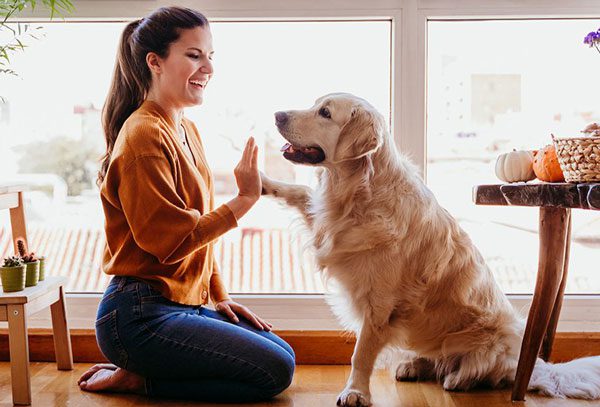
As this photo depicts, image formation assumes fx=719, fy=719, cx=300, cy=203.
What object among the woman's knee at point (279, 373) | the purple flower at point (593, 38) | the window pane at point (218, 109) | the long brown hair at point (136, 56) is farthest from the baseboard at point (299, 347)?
the purple flower at point (593, 38)

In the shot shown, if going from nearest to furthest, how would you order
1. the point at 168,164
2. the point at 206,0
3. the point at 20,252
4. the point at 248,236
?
the point at 168,164
the point at 20,252
the point at 206,0
the point at 248,236

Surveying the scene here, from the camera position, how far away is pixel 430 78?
278cm

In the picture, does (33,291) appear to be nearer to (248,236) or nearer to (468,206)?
(248,236)

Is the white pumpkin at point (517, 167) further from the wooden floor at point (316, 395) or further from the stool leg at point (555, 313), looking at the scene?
the wooden floor at point (316, 395)

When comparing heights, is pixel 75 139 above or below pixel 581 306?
above

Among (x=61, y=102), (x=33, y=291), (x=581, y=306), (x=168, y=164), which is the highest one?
(x=61, y=102)

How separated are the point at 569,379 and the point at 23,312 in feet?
5.53

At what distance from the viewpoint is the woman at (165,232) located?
204 centimetres

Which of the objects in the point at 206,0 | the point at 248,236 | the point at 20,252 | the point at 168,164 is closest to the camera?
the point at 168,164

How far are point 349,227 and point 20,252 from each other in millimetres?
1050

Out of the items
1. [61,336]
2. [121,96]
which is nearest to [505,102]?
[121,96]

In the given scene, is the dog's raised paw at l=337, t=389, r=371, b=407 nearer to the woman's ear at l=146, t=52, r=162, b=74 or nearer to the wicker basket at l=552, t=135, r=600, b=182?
the wicker basket at l=552, t=135, r=600, b=182

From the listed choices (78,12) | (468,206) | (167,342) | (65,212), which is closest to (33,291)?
(167,342)

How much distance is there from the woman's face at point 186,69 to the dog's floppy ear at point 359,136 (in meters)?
0.46
